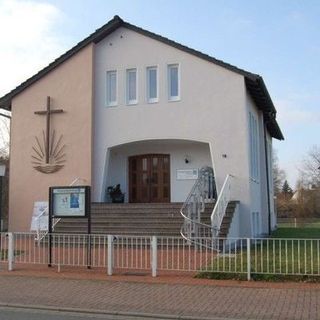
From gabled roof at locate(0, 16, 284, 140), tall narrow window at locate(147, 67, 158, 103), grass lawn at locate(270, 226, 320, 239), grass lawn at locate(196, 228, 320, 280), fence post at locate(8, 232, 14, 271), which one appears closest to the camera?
grass lawn at locate(196, 228, 320, 280)

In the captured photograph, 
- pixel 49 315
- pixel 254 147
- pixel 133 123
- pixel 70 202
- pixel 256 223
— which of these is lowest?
pixel 49 315

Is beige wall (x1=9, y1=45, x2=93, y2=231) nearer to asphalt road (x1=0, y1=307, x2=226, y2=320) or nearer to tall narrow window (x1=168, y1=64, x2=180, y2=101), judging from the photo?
tall narrow window (x1=168, y1=64, x2=180, y2=101)

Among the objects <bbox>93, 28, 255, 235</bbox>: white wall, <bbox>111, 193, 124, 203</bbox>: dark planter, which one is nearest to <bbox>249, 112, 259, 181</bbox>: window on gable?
<bbox>93, 28, 255, 235</bbox>: white wall

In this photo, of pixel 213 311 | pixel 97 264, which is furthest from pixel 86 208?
pixel 213 311

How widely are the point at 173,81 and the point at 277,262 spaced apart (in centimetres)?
1189

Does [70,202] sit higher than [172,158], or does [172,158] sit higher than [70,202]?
[172,158]

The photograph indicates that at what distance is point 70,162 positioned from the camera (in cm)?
2388

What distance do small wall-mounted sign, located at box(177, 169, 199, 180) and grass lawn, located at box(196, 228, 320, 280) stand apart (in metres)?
10.5

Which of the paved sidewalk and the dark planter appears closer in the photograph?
the paved sidewalk

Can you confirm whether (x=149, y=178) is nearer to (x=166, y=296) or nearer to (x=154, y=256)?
(x=154, y=256)

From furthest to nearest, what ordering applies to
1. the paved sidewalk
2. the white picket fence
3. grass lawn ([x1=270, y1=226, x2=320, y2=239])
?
grass lawn ([x1=270, y1=226, x2=320, y2=239])
the white picket fence
the paved sidewalk

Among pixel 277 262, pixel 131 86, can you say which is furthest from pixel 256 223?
pixel 277 262

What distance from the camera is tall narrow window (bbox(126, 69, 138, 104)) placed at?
23766mm

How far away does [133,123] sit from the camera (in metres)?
23.4
